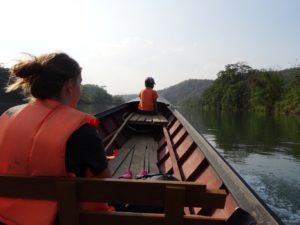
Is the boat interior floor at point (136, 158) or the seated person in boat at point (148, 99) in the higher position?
the seated person in boat at point (148, 99)

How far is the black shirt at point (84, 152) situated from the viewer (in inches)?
79.4

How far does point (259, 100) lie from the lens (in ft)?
253

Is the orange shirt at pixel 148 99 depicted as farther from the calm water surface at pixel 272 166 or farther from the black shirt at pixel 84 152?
the black shirt at pixel 84 152

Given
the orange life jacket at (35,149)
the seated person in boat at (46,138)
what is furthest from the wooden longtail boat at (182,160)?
the orange life jacket at (35,149)

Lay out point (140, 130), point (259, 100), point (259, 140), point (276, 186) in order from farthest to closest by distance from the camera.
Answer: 1. point (259, 100)
2. point (259, 140)
3. point (276, 186)
4. point (140, 130)

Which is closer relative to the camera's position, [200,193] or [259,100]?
[200,193]

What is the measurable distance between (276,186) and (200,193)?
12434 millimetres

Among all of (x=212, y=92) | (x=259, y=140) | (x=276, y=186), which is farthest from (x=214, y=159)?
(x=212, y=92)

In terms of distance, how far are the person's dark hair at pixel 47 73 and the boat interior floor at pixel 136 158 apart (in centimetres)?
266

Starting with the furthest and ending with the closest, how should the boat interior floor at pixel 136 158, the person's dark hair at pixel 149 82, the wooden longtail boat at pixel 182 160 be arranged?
1. the person's dark hair at pixel 149 82
2. the boat interior floor at pixel 136 158
3. the wooden longtail boat at pixel 182 160

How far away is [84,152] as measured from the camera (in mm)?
2029

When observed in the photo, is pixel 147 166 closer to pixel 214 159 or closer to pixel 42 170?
pixel 214 159

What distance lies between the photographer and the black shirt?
2.02 m

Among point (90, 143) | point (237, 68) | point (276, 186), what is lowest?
point (276, 186)
